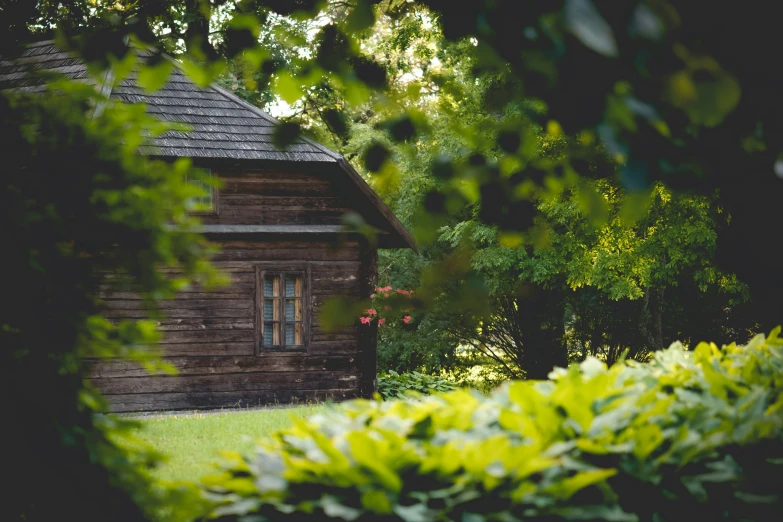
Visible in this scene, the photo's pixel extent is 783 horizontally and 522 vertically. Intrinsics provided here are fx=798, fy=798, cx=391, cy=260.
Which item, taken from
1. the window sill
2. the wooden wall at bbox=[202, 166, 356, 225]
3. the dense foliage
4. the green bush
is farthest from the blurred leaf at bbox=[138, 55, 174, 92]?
the green bush

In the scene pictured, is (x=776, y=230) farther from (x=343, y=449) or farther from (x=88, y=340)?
(x=88, y=340)

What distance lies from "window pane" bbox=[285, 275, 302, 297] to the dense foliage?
12.1m

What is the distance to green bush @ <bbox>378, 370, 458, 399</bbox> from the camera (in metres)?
17.7

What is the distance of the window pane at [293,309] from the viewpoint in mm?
16375

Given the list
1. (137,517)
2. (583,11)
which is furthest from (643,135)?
(137,517)

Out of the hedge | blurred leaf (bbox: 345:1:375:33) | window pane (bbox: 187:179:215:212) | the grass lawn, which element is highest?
blurred leaf (bbox: 345:1:375:33)

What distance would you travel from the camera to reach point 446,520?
3.02 m

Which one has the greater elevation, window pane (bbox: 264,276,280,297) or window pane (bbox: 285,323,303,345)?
window pane (bbox: 264,276,280,297)

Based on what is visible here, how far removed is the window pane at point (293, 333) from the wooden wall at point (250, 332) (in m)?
0.26

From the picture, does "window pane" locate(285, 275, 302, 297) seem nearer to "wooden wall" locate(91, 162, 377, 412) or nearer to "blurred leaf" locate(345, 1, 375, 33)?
"wooden wall" locate(91, 162, 377, 412)

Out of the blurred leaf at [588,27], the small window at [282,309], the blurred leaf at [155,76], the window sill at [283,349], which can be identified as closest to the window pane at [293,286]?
the small window at [282,309]

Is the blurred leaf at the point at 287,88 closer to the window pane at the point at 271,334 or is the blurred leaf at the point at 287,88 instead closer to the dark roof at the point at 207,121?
the dark roof at the point at 207,121

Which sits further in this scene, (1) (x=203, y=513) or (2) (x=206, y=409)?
(2) (x=206, y=409)

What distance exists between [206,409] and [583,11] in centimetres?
1493
